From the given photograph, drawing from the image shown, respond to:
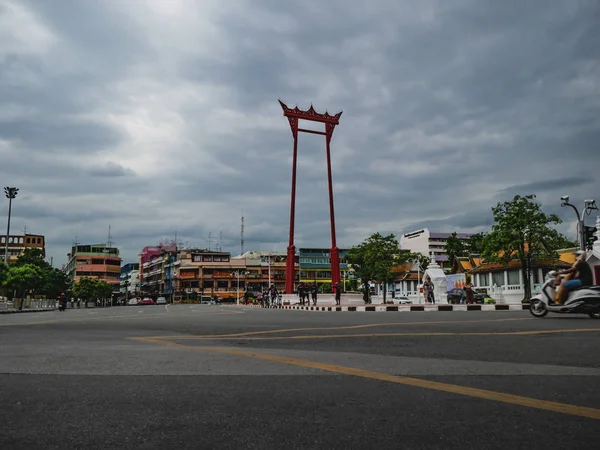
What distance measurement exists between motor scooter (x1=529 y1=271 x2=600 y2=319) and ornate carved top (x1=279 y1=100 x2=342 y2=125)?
1604 inches

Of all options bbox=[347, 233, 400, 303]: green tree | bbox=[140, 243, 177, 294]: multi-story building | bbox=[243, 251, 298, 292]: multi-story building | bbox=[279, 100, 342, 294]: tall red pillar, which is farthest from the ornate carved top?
bbox=[140, 243, 177, 294]: multi-story building

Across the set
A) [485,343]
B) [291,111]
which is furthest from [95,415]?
[291,111]

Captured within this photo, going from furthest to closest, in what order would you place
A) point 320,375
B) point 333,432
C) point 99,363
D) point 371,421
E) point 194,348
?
1. point 194,348
2. point 99,363
3. point 320,375
4. point 371,421
5. point 333,432

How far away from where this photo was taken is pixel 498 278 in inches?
1813

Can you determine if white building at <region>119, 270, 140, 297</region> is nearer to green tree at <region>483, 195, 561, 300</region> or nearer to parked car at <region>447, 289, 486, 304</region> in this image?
parked car at <region>447, 289, 486, 304</region>

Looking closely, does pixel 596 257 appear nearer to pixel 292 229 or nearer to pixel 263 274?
pixel 292 229

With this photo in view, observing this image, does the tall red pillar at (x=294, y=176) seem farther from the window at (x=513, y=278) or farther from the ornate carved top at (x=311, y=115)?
the window at (x=513, y=278)

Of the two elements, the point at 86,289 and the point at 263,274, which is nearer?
the point at 86,289

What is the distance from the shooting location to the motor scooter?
14.5m

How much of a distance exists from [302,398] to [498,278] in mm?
45307

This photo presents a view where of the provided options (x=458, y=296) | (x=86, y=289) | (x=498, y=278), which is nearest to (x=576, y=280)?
(x=458, y=296)

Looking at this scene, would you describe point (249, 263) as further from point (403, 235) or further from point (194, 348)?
point (194, 348)

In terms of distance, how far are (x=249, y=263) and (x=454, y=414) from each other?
401 feet

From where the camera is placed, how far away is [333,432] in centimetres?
293
